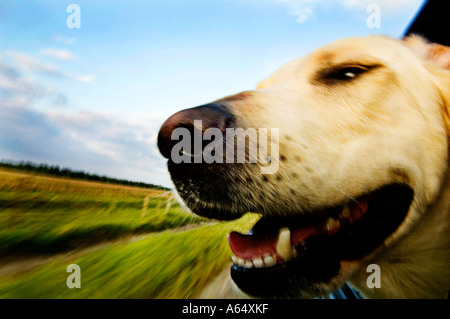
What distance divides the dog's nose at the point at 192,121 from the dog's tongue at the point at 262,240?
63 centimetres

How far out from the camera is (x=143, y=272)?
305 centimetres

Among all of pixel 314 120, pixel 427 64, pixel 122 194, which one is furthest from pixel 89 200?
pixel 427 64

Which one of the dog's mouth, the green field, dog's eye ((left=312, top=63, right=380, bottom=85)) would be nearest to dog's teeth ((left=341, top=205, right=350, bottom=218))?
the dog's mouth

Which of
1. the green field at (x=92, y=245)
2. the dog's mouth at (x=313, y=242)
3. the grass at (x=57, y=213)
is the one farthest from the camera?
the grass at (x=57, y=213)

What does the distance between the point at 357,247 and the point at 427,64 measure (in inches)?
50.7

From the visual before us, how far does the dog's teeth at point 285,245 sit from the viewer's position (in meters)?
1.37

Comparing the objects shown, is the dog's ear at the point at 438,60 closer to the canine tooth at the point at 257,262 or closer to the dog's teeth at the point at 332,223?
the dog's teeth at the point at 332,223

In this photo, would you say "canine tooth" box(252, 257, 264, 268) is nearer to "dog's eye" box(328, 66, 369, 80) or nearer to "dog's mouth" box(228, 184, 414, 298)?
"dog's mouth" box(228, 184, 414, 298)

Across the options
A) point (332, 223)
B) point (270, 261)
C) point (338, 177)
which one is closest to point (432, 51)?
point (338, 177)

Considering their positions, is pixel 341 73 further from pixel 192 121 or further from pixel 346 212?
pixel 192 121

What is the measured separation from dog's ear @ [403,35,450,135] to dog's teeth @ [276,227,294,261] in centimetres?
110

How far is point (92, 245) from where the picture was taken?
382 cm

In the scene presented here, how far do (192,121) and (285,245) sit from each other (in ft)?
2.57

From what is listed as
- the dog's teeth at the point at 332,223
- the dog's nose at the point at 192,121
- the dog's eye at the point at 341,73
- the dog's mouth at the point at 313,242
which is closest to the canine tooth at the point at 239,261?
the dog's mouth at the point at 313,242
